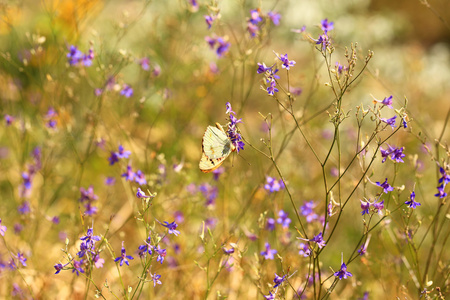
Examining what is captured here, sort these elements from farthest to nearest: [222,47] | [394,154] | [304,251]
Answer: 1. [222,47]
2. [304,251]
3. [394,154]

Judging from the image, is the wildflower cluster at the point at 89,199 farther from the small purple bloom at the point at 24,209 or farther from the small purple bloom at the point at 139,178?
the small purple bloom at the point at 24,209

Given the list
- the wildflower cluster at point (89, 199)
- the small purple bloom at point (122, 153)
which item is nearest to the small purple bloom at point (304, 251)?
the small purple bloom at point (122, 153)

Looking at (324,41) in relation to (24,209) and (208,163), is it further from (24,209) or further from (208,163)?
(24,209)

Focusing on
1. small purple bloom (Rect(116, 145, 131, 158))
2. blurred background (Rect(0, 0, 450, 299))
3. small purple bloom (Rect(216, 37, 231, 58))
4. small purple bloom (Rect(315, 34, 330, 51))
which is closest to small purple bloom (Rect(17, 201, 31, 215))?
blurred background (Rect(0, 0, 450, 299))

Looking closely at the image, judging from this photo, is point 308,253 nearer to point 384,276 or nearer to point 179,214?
point 179,214

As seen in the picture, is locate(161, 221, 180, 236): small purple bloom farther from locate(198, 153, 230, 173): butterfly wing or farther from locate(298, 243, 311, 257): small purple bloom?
locate(298, 243, 311, 257): small purple bloom

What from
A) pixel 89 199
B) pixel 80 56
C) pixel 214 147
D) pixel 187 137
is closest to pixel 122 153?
pixel 89 199

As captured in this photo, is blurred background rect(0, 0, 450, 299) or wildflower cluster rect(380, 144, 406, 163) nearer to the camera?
wildflower cluster rect(380, 144, 406, 163)
